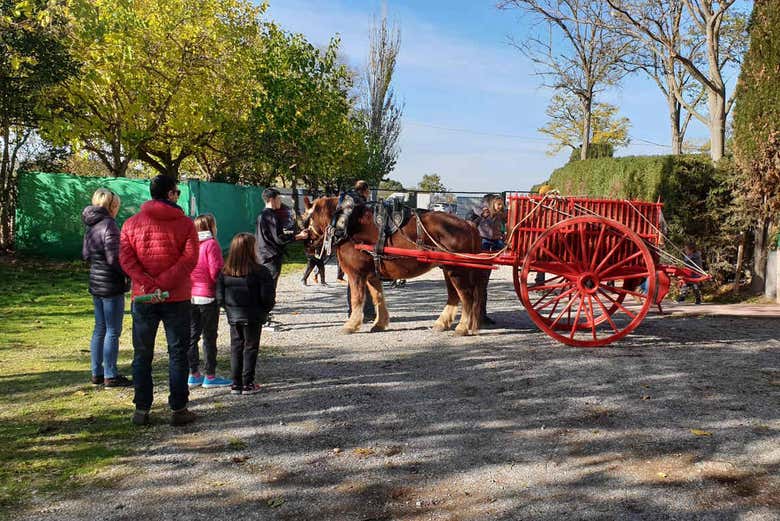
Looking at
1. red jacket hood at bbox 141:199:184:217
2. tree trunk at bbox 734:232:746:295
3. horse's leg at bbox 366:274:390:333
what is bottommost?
horse's leg at bbox 366:274:390:333

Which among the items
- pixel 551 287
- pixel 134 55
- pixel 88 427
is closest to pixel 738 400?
pixel 551 287

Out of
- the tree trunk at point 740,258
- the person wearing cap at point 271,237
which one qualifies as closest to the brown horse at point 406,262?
the person wearing cap at point 271,237

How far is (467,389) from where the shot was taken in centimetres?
594

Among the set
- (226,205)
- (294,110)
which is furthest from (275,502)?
(294,110)

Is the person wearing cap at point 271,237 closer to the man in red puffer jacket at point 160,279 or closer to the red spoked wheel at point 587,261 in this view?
the red spoked wheel at point 587,261

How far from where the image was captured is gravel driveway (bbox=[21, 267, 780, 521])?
11.8 feet

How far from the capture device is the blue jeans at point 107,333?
226 inches

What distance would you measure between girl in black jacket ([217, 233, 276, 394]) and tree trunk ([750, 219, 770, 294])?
387 inches

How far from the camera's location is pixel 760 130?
444 inches

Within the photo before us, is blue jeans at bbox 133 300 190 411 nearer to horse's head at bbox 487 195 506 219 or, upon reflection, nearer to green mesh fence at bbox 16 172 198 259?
horse's head at bbox 487 195 506 219

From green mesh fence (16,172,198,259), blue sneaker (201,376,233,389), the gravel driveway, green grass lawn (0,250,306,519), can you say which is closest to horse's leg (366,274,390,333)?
the gravel driveway

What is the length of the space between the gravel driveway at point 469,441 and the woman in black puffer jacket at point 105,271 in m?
0.70

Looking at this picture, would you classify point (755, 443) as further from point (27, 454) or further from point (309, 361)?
point (27, 454)

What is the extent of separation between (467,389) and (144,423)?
2.82m
